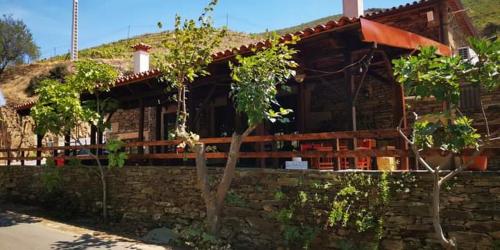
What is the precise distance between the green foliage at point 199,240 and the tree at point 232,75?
0.18 metres

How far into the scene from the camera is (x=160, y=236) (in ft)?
27.1

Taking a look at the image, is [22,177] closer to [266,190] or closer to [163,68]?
[163,68]

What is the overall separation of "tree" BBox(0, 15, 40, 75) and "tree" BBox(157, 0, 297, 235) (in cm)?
3244

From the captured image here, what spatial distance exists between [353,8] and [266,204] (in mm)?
6460

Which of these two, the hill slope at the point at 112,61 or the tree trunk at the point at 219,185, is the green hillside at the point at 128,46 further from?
the tree trunk at the point at 219,185

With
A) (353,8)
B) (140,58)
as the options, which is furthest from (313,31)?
(140,58)

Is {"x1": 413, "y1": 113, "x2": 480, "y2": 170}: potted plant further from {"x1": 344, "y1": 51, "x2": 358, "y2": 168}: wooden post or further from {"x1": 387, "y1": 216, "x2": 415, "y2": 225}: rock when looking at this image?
{"x1": 344, "y1": 51, "x2": 358, "y2": 168}: wooden post

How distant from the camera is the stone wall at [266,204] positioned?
5.22m

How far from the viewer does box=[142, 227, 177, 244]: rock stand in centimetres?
805

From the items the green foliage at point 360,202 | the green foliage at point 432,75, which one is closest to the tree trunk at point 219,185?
the green foliage at point 360,202

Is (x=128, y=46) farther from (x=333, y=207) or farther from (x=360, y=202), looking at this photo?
(x=360, y=202)

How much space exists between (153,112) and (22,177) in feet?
17.0

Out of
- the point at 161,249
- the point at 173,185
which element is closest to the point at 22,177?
the point at 173,185

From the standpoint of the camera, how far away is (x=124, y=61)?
109 feet
